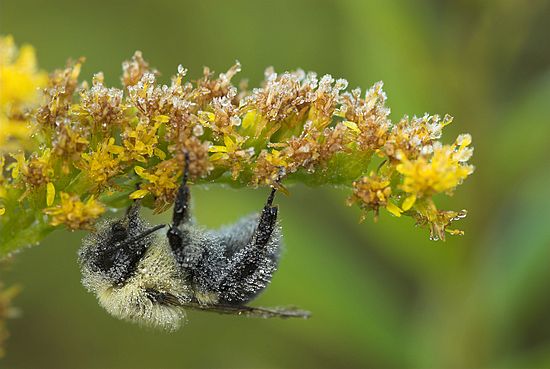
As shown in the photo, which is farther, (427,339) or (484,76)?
(427,339)

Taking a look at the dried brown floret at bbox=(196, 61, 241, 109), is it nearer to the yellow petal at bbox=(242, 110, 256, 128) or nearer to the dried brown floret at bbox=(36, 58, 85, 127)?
the yellow petal at bbox=(242, 110, 256, 128)

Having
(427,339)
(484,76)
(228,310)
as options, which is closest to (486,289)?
(427,339)

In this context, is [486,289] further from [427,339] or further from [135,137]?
[135,137]

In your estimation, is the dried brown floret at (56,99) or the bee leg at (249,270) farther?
the bee leg at (249,270)

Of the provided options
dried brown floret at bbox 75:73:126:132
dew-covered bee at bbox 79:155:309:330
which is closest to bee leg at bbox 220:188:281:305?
dew-covered bee at bbox 79:155:309:330

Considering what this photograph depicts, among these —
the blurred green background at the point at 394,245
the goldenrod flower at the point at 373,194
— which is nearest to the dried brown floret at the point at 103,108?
the goldenrod flower at the point at 373,194

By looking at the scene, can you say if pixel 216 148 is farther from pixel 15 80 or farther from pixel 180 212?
pixel 15 80

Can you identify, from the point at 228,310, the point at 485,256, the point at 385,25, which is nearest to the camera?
the point at 228,310

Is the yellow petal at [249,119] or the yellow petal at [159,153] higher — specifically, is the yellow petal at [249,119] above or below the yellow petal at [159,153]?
above

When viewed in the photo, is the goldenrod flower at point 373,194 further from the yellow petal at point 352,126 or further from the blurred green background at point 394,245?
the blurred green background at point 394,245
